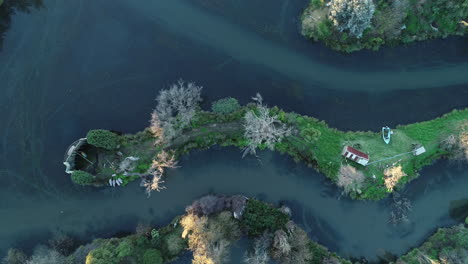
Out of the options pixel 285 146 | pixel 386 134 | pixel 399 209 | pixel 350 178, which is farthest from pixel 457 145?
pixel 285 146

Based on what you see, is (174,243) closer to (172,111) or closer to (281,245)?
(281,245)

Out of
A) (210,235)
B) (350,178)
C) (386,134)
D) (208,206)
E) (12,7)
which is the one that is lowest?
(210,235)

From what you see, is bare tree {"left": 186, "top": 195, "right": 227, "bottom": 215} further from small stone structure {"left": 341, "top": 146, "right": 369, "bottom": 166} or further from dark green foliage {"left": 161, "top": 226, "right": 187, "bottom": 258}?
small stone structure {"left": 341, "top": 146, "right": 369, "bottom": 166}

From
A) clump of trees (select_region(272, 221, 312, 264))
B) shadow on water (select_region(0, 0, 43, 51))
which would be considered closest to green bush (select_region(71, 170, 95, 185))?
shadow on water (select_region(0, 0, 43, 51))

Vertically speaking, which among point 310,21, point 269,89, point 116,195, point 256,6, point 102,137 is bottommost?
point 116,195

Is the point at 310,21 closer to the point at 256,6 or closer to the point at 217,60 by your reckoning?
the point at 256,6

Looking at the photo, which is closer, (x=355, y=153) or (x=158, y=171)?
(x=355, y=153)

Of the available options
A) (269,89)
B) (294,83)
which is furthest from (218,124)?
(294,83)

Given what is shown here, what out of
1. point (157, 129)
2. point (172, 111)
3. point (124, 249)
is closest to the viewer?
point (124, 249)
